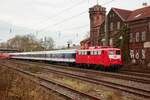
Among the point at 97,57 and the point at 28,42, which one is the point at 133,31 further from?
the point at 28,42

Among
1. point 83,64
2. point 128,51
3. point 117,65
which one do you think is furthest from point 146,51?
point 117,65

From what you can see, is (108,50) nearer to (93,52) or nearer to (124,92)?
(93,52)

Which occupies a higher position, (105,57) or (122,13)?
(122,13)

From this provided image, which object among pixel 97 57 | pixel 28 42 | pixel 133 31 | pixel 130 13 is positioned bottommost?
pixel 97 57

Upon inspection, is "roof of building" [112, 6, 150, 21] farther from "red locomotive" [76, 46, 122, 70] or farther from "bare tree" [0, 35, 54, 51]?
"bare tree" [0, 35, 54, 51]

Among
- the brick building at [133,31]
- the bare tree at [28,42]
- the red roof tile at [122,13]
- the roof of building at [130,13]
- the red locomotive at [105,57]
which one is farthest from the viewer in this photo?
the bare tree at [28,42]

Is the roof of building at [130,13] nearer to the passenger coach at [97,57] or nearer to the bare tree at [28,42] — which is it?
the passenger coach at [97,57]

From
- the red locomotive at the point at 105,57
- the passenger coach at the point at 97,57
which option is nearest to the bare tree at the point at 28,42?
the passenger coach at the point at 97,57

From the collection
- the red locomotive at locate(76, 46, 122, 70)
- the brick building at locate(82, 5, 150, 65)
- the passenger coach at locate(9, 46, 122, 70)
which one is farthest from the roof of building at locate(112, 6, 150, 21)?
the red locomotive at locate(76, 46, 122, 70)

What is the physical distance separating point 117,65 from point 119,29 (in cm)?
2351

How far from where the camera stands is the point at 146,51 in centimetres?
4706

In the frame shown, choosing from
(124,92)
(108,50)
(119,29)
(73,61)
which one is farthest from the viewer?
(119,29)

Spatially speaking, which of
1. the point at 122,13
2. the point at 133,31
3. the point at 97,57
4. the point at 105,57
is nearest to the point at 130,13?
the point at 122,13

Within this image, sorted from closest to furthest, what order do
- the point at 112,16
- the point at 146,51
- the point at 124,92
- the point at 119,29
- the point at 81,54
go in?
the point at 124,92 → the point at 81,54 → the point at 146,51 → the point at 119,29 → the point at 112,16
